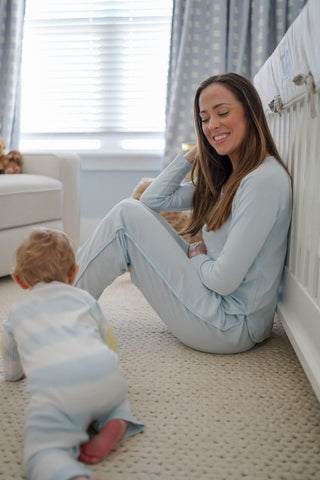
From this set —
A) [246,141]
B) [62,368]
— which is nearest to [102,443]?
[62,368]

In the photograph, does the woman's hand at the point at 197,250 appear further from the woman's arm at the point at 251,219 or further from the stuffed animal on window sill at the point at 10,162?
the stuffed animal on window sill at the point at 10,162

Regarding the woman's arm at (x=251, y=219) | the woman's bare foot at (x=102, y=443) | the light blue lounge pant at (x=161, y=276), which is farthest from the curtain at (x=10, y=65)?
the woman's bare foot at (x=102, y=443)

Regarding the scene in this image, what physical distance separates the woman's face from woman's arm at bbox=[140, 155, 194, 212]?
0.23 m

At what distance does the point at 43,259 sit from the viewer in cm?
94

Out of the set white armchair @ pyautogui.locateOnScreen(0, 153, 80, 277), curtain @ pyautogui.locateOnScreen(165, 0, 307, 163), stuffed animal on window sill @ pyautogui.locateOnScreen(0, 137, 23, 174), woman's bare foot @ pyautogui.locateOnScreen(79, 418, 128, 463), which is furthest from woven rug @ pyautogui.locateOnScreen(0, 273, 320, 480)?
curtain @ pyautogui.locateOnScreen(165, 0, 307, 163)

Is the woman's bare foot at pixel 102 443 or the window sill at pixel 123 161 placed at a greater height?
the window sill at pixel 123 161

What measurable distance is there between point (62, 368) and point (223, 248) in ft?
1.77

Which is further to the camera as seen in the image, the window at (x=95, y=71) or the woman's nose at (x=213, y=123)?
the window at (x=95, y=71)

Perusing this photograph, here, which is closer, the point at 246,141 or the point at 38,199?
the point at 246,141

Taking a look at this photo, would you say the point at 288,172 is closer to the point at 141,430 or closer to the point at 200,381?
the point at 200,381

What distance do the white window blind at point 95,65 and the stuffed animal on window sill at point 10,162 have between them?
0.90 meters

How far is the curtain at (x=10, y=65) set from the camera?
305 centimetres

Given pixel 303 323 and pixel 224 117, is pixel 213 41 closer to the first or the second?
pixel 224 117

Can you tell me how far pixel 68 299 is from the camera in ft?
2.99
